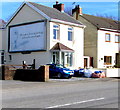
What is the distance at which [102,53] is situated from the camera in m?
35.3

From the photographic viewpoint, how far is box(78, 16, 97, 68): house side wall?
34.9 meters

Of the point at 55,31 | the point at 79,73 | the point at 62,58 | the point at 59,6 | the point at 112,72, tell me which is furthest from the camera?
the point at 59,6

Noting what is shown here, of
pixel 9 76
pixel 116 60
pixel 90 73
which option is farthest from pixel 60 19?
pixel 116 60

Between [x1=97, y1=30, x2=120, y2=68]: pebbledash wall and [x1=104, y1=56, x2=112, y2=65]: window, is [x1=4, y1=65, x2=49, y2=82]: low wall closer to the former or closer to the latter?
[x1=97, y1=30, x2=120, y2=68]: pebbledash wall

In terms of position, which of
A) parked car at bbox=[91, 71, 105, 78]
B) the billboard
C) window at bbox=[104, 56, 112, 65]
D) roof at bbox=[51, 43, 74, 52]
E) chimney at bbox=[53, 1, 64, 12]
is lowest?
parked car at bbox=[91, 71, 105, 78]

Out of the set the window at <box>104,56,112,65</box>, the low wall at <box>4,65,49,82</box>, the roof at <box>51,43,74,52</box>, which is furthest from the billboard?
the window at <box>104,56,112,65</box>

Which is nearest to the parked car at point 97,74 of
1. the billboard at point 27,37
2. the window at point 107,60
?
the billboard at point 27,37

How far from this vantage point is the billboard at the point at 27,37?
29188mm

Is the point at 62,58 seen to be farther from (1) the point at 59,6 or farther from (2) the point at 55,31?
(1) the point at 59,6

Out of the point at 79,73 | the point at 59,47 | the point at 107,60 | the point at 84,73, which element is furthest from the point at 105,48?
the point at 84,73

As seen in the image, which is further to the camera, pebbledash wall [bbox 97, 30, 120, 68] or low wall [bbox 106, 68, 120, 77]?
pebbledash wall [bbox 97, 30, 120, 68]

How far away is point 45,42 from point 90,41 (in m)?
9.66

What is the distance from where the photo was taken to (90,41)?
35844mm

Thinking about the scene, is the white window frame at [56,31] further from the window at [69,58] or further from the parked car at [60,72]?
the parked car at [60,72]
